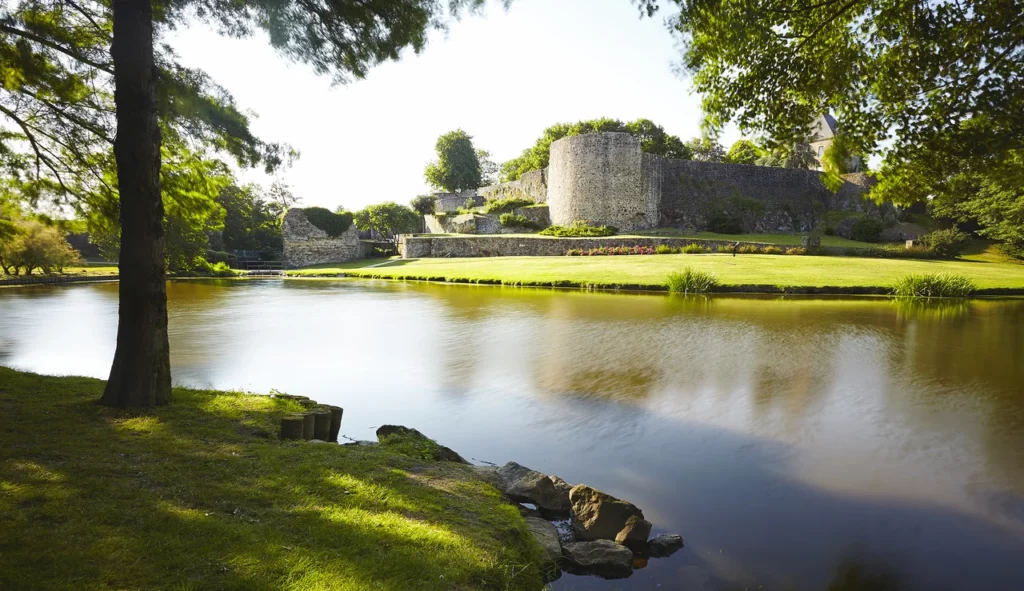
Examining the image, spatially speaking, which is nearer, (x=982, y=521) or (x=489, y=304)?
(x=982, y=521)

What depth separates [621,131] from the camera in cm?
5984

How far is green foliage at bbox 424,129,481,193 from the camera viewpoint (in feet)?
226

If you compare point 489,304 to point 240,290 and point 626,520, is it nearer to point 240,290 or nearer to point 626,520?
point 240,290

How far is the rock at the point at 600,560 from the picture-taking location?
11.8ft

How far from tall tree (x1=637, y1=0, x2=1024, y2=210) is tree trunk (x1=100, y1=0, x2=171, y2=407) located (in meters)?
4.59

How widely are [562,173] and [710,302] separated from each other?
85.1 ft

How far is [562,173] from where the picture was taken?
139 feet

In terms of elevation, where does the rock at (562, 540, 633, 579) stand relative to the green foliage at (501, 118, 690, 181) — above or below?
below

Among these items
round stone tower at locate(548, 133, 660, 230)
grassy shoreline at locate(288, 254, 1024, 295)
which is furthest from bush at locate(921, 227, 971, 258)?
round stone tower at locate(548, 133, 660, 230)

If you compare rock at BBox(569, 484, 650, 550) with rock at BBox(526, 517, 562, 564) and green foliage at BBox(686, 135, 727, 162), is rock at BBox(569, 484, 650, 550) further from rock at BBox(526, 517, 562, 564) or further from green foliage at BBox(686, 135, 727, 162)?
green foliage at BBox(686, 135, 727, 162)

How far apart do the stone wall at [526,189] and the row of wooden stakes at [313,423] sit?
145 ft

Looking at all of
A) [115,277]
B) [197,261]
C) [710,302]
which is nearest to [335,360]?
[710,302]

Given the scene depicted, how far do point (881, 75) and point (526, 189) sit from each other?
1816 inches

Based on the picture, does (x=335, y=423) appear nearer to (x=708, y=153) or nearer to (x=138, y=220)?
(x=138, y=220)
